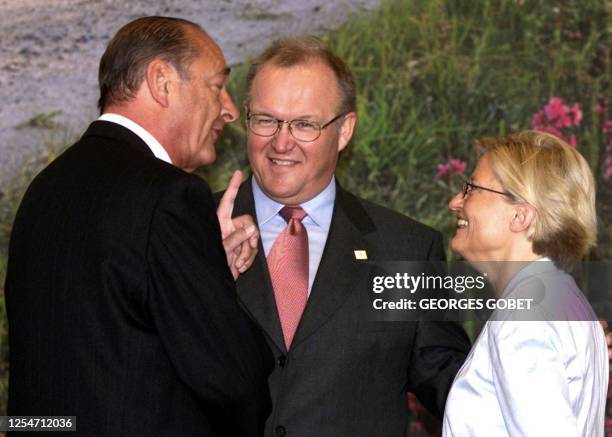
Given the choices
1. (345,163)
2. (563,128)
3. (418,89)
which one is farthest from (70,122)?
(563,128)

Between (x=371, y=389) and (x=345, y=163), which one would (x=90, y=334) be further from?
(x=345, y=163)

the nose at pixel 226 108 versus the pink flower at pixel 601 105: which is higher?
the nose at pixel 226 108

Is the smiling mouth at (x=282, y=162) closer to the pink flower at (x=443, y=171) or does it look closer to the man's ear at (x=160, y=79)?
the man's ear at (x=160, y=79)

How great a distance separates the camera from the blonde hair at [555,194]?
2.45m

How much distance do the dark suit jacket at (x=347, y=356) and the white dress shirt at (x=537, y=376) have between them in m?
0.49

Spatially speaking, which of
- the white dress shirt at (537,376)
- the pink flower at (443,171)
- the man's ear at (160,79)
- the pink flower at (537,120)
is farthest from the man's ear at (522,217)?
the pink flower at (537,120)

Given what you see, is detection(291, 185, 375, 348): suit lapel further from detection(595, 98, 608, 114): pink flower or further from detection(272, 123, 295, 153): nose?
detection(595, 98, 608, 114): pink flower

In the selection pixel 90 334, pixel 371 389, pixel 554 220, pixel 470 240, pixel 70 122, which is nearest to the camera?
pixel 90 334

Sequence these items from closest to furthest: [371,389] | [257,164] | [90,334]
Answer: [90,334] → [371,389] → [257,164]

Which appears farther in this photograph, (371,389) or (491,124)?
(491,124)

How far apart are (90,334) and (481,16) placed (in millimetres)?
3008

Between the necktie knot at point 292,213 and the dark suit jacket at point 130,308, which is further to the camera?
the necktie knot at point 292,213

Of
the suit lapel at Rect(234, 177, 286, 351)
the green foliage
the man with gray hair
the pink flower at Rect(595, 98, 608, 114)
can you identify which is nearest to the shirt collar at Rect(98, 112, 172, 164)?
the man with gray hair

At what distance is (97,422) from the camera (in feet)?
6.91
